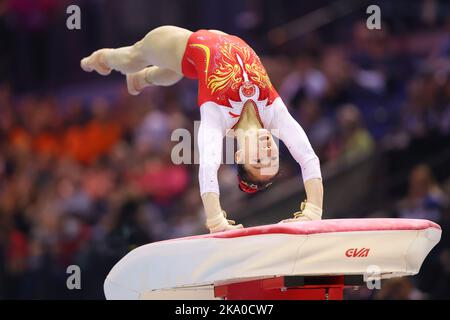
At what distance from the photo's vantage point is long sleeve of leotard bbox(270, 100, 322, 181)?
540 cm

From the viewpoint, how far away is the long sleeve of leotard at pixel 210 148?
522 cm

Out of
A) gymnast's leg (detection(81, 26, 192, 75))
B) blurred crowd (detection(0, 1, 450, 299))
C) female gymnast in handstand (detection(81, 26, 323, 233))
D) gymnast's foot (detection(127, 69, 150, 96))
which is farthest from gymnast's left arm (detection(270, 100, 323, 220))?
blurred crowd (detection(0, 1, 450, 299))

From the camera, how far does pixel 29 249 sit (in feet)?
29.0

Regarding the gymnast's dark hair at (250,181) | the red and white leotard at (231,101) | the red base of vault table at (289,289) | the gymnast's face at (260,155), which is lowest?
the red base of vault table at (289,289)

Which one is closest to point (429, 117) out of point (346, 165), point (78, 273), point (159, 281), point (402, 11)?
point (346, 165)

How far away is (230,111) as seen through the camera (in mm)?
5500

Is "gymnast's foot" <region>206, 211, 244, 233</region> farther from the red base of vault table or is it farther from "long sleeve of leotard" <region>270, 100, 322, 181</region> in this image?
"long sleeve of leotard" <region>270, 100, 322, 181</region>

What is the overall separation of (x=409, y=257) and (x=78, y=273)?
3.42m

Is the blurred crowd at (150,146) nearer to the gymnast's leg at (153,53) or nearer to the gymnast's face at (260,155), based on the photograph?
the gymnast's leg at (153,53)

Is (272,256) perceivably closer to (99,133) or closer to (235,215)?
(235,215)

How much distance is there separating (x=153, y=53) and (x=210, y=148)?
102cm

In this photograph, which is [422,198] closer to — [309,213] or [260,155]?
[309,213]

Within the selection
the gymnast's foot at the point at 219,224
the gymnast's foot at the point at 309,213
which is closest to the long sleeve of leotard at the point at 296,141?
the gymnast's foot at the point at 309,213
